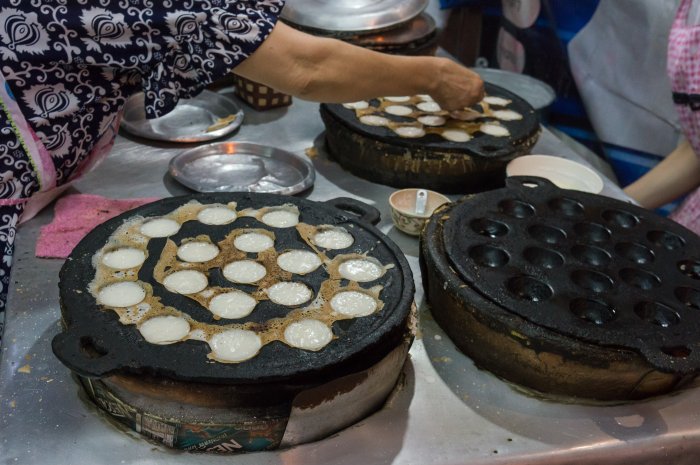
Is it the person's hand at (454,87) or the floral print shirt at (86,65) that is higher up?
the floral print shirt at (86,65)

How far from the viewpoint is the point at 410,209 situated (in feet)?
7.75

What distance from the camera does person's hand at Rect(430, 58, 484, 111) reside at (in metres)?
2.55

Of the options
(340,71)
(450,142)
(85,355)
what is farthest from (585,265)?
(85,355)

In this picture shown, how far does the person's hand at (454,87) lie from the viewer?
2547mm

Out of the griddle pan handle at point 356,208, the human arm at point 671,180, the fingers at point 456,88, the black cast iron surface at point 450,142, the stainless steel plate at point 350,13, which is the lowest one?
A: the human arm at point 671,180

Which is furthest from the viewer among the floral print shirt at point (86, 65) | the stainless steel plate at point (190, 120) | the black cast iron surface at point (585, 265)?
the stainless steel plate at point (190, 120)

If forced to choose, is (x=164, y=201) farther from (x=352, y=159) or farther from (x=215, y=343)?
(x=352, y=159)

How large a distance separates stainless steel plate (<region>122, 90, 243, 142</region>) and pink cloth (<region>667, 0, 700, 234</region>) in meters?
1.90

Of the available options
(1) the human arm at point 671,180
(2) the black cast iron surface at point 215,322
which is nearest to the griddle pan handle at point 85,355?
(2) the black cast iron surface at point 215,322

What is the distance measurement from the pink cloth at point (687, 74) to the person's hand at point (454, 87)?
92 cm

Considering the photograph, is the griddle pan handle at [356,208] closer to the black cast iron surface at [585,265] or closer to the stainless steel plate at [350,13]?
the black cast iron surface at [585,265]

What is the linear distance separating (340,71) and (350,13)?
3.42 feet

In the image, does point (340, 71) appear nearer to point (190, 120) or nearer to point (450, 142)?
point (450, 142)

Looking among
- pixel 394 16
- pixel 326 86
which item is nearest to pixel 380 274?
pixel 326 86
